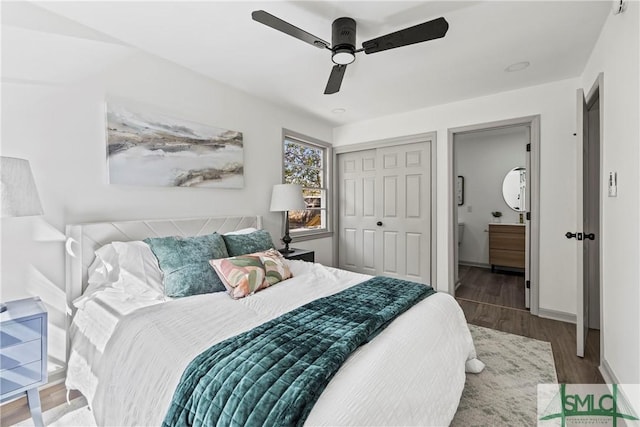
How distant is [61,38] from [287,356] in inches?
101

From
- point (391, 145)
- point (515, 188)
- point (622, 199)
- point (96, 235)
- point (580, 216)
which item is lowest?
point (96, 235)

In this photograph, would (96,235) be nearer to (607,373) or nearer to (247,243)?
(247,243)

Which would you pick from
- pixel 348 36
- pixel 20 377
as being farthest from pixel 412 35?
pixel 20 377

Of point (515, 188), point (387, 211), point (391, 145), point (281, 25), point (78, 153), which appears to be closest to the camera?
point (281, 25)

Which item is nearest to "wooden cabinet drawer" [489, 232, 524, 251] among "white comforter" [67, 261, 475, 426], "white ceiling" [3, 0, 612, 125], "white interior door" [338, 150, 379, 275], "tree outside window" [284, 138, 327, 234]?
"white interior door" [338, 150, 379, 275]

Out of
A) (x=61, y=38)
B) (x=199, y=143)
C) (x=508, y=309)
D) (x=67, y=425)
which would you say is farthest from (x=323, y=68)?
(x=508, y=309)

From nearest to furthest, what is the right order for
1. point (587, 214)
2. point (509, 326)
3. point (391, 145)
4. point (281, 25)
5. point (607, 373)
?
1. point (281, 25)
2. point (607, 373)
3. point (587, 214)
4. point (509, 326)
5. point (391, 145)

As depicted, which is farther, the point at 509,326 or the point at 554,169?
the point at 554,169

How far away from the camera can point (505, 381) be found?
6.61ft

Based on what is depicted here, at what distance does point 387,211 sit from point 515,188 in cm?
269

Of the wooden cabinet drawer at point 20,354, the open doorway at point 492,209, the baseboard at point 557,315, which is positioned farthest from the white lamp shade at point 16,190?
the open doorway at point 492,209

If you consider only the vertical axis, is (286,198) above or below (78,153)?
below

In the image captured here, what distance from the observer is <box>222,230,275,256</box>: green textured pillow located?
2.48 meters

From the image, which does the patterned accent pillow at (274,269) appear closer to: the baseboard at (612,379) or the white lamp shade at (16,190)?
the white lamp shade at (16,190)
